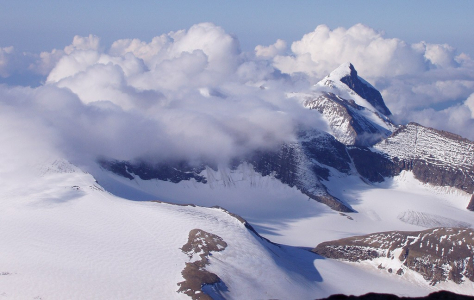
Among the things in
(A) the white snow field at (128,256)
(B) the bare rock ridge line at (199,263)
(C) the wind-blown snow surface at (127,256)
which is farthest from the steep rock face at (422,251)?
(B) the bare rock ridge line at (199,263)

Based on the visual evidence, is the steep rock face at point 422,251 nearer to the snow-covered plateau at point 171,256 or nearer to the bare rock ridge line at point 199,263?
the snow-covered plateau at point 171,256

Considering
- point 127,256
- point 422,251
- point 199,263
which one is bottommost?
point 199,263

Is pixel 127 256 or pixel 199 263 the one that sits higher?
pixel 127 256

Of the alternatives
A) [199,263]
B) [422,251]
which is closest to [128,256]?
[199,263]

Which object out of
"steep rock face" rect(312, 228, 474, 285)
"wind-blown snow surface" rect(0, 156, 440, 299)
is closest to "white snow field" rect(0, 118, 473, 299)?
"wind-blown snow surface" rect(0, 156, 440, 299)

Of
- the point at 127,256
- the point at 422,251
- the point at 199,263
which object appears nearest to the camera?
the point at 127,256

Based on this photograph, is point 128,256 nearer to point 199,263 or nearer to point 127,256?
point 127,256
